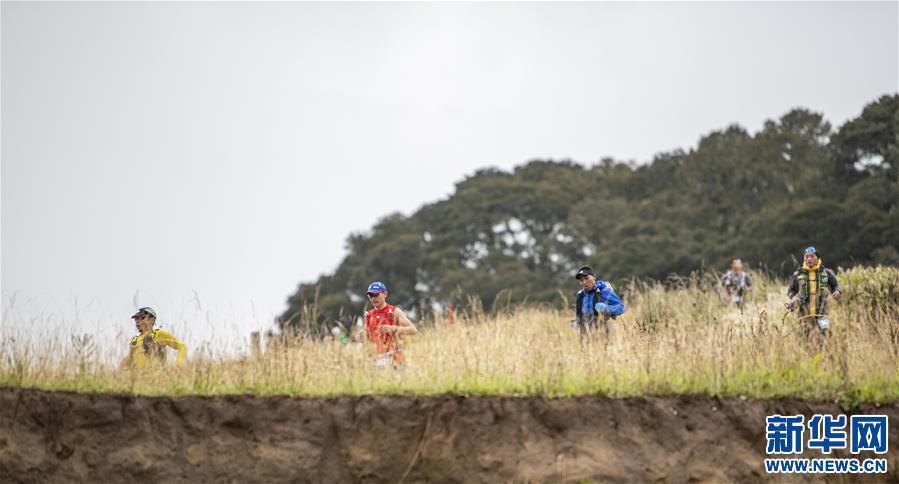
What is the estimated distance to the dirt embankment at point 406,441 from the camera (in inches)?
411

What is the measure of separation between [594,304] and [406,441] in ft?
10.8

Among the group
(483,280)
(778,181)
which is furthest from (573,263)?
(778,181)

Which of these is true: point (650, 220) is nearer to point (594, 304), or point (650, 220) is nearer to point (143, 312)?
point (594, 304)

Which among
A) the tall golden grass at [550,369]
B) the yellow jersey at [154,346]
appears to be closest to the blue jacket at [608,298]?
the tall golden grass at [550,369]

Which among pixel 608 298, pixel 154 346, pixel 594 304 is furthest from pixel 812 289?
pixel 154 346

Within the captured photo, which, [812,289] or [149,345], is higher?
[812,289]

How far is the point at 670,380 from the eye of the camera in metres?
11.0

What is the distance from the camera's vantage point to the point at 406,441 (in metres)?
10.6

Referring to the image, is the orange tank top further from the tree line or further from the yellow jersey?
the tree line

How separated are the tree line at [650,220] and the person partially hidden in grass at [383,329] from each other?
785 inches

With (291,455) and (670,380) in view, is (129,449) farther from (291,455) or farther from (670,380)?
(670,380)

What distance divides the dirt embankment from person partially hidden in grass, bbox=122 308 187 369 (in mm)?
594

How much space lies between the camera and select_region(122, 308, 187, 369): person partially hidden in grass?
11633 millimetres

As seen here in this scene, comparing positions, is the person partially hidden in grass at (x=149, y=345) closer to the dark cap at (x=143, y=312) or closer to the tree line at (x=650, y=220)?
the dark cap at (x=143, y=312)
